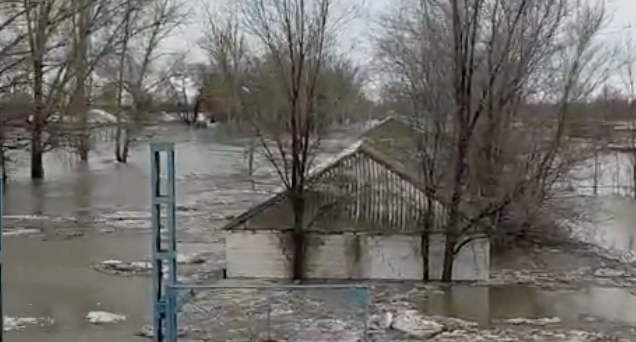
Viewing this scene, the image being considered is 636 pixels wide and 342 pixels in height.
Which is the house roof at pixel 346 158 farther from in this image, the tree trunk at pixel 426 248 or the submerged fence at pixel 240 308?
the submerged fence at pixel 240 308

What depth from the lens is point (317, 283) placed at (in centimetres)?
1597

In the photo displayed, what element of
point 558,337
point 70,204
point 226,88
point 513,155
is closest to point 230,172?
point 70,204

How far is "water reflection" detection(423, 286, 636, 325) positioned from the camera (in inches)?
537

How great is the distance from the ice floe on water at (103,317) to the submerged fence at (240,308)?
1.11m

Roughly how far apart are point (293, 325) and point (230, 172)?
27420 mm

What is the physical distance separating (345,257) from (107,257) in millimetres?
4766

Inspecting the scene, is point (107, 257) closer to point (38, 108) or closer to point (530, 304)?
point (38, 108)

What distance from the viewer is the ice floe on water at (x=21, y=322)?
1220 cm

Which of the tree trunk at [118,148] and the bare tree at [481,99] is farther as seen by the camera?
the tree trunk at [118,148]

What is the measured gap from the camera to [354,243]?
52.8 ft

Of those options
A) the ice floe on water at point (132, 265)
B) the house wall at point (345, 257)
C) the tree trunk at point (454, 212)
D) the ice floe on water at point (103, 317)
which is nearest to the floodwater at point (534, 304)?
the tree trunk at point (454, 212)

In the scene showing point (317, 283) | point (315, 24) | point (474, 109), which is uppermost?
point (315, 24)

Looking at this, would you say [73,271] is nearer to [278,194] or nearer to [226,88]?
[278,194]

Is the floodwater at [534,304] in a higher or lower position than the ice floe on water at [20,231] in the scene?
lower
